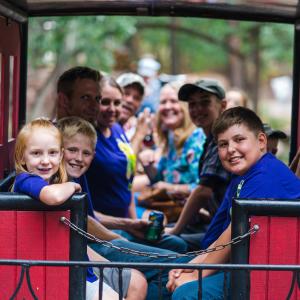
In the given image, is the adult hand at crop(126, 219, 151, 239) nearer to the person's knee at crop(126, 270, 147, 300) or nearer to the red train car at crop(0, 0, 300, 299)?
the red train car at crop(0, 0, 300, 299)

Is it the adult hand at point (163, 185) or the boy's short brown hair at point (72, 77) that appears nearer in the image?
the boy's short brown hair at point (72, 77)

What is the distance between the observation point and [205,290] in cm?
337

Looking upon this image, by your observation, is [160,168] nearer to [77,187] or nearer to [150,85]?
[77,187]

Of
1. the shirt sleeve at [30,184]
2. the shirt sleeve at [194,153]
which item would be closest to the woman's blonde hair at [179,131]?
the shirt sleeve at [194,153]

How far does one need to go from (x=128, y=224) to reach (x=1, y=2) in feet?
5.41

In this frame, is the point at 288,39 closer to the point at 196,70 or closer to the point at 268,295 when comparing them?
the point at 196,70

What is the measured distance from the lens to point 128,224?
484 centimetres

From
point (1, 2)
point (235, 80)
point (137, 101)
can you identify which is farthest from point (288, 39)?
point (1, 2)

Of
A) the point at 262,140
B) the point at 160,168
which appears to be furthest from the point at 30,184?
the point at 160,168

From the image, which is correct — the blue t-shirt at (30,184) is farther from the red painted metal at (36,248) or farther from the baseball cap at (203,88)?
the baseball cap at (203,88)

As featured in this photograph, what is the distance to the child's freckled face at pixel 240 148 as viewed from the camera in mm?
3518

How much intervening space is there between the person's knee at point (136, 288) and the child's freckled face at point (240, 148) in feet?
2.26

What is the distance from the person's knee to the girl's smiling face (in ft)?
2.18

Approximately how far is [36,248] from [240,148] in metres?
1.10
